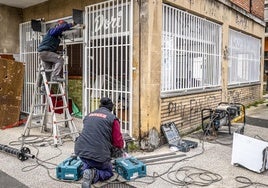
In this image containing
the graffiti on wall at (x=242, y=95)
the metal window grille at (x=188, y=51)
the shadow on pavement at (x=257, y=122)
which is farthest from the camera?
the graffiti on wall at (x=242, y=95)

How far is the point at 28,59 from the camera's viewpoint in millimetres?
9625

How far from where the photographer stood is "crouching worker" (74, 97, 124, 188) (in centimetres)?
417

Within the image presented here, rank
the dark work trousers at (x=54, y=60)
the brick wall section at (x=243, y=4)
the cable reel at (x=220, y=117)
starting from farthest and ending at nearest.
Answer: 1. the brick wall section at (x=243, y=4)
2. the cable reel at (x=220, y=117)
3. the dark work trousers at (x=54, y=60)

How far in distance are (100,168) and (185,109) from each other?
145 inches

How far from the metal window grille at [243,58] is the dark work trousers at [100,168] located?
725 centimetres

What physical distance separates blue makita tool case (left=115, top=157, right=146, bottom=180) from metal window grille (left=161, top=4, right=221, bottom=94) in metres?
2.37

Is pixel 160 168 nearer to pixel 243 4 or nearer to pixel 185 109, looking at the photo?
pixel 185 109

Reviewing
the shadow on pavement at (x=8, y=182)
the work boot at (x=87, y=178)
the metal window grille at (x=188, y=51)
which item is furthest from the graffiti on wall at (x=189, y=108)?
the shadow on pavement at (x=8, y=182)

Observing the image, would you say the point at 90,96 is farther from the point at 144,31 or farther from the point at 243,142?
the point at 243,142

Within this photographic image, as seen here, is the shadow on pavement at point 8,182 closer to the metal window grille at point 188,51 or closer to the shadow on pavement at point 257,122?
the metal window grille at point 188,51

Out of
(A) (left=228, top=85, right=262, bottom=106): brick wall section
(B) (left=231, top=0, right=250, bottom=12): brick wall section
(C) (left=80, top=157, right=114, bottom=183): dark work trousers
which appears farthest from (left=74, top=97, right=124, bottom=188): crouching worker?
(B) (left=231, top=0, right=250, bottom=12): brick wall section

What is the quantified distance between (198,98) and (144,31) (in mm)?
3006

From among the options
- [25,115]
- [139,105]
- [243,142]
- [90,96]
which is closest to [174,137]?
[139,105]

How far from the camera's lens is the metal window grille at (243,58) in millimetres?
10656
